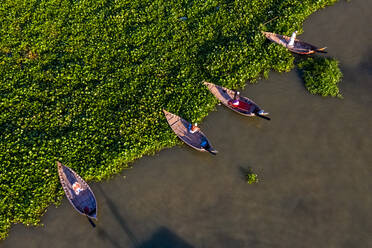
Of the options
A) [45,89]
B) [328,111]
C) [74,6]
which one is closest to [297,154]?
[328,111]

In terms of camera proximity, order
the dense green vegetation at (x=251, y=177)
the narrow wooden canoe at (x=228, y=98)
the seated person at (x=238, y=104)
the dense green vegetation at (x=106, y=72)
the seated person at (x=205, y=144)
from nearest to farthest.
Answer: the dense green vegetation at (x=251, y=177) < the seated person at (x=205, y=144) < the dense green vegetation at (x=106, y=72) < the narrow wooden canoe at (x=228, y=98) < the seated person at (x=238, y=104)

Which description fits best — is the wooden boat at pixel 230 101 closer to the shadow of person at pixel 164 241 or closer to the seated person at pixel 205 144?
the seated person at pixel 205 144

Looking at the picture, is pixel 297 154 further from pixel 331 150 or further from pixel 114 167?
pixel 114 167

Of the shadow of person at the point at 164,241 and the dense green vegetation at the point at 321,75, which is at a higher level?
the dense green vegetation at the point at 321,75

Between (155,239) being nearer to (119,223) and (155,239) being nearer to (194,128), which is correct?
(119,223)

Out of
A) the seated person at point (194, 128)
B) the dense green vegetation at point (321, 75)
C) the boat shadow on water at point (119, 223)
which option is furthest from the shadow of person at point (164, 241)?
the dense green vegetation at point (321, 75)

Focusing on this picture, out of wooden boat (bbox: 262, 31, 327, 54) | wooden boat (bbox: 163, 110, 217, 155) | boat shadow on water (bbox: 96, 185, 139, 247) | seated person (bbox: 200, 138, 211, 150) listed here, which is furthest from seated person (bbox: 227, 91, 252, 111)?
boat shadow on water (bbox: 96, 185, 139, 247)

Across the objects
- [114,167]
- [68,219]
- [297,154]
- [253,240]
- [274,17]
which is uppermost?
[274,17]

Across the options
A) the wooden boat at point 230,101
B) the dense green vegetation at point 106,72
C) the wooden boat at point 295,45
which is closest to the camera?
the dense green vegetation at point 106,72
